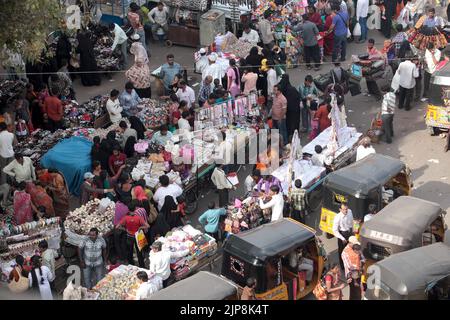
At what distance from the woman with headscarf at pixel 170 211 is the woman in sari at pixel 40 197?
2.09 metres

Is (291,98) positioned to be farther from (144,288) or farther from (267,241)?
(144,288)

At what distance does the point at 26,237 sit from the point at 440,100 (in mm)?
9377

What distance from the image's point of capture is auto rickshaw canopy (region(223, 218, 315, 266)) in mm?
13297

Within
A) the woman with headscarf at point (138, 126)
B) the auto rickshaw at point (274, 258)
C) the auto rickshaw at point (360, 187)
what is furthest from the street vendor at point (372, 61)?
the auto rickshaw at point (274, 258)

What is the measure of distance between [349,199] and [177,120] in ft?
16.1

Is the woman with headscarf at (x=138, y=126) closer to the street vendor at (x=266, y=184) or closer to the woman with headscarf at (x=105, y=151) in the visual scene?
the woman with headscarf at (x=105, y=151)

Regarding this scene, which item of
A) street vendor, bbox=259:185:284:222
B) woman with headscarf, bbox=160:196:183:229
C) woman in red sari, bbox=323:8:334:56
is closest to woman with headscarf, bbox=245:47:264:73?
woman in red sari, bbox=323:8:334:56

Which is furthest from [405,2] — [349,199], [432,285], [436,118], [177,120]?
[432,285]

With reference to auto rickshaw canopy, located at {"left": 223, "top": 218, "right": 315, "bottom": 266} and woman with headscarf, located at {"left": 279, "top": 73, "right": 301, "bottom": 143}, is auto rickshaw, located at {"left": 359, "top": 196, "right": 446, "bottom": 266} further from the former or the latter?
woman with headscarf, located at {"left": 279, "top": 73, "right": 301, "bottom": 143}

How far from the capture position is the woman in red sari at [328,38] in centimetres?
2286

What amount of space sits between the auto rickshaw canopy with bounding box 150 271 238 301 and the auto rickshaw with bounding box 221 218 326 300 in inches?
23.5

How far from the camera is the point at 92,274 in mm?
14781

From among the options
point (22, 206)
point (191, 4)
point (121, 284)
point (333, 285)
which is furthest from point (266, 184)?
point (191, 4)

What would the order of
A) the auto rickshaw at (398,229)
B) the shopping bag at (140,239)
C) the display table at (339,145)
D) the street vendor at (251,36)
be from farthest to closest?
the street vendor at (251,36)
the display table at (339,145)
the shopping bag at (140,239)
the auto rickshaw at (398,229)
